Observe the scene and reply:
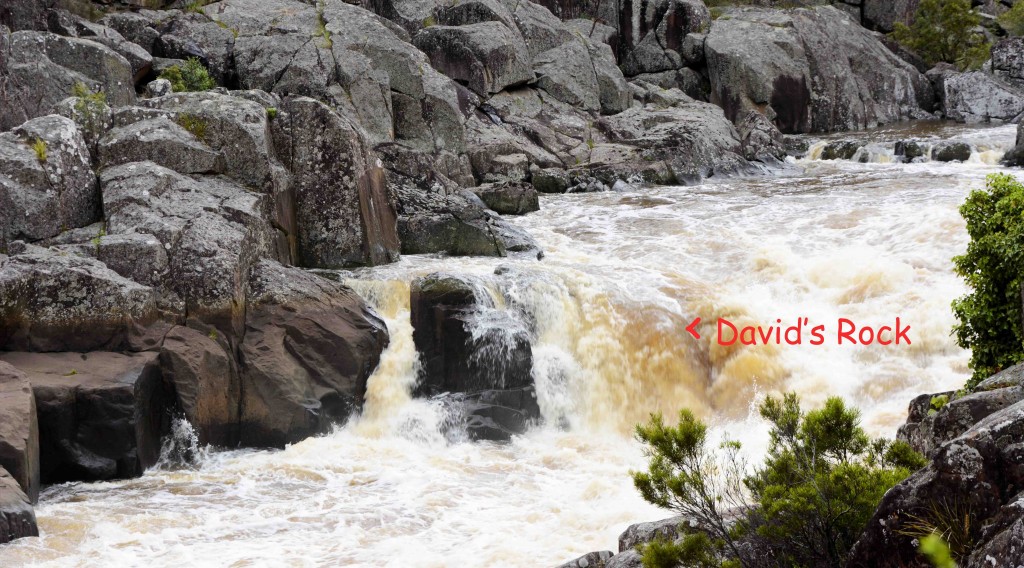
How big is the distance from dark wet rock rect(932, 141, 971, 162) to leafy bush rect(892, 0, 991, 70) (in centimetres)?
1837

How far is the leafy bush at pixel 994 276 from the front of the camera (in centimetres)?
898

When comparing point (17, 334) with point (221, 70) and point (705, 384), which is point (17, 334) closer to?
point (705, 384)

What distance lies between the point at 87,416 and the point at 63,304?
1.61 m

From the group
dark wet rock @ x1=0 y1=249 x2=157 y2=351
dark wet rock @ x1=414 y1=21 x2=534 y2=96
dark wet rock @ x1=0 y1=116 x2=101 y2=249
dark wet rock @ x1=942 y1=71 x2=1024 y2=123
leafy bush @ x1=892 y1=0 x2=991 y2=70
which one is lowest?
dark wet rock @ x1=0 y1=249 x2=157 y2=351

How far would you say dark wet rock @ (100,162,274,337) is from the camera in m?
12.8

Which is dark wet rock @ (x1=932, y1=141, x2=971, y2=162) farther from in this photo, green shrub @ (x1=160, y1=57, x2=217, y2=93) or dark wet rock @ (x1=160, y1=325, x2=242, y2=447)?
dark wet rock @ (x1=160, y1=325, x2=242, y2=447)

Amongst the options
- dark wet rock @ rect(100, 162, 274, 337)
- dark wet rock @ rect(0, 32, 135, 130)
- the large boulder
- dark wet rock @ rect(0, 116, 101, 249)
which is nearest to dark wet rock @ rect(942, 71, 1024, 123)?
the large boulder

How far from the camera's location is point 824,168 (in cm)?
2953

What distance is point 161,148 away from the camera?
14.7 meters

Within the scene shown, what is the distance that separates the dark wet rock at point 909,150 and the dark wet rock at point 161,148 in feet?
74.2

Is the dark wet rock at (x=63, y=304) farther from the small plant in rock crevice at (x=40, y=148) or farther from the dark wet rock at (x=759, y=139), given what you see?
the dark wet rock at (x=759, y=139)

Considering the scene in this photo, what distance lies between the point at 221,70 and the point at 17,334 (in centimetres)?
1578

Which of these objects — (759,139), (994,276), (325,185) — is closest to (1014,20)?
(759,139)

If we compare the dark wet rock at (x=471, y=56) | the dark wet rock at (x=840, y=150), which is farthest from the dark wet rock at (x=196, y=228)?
the dark wet rock at (x=840, y=150)
